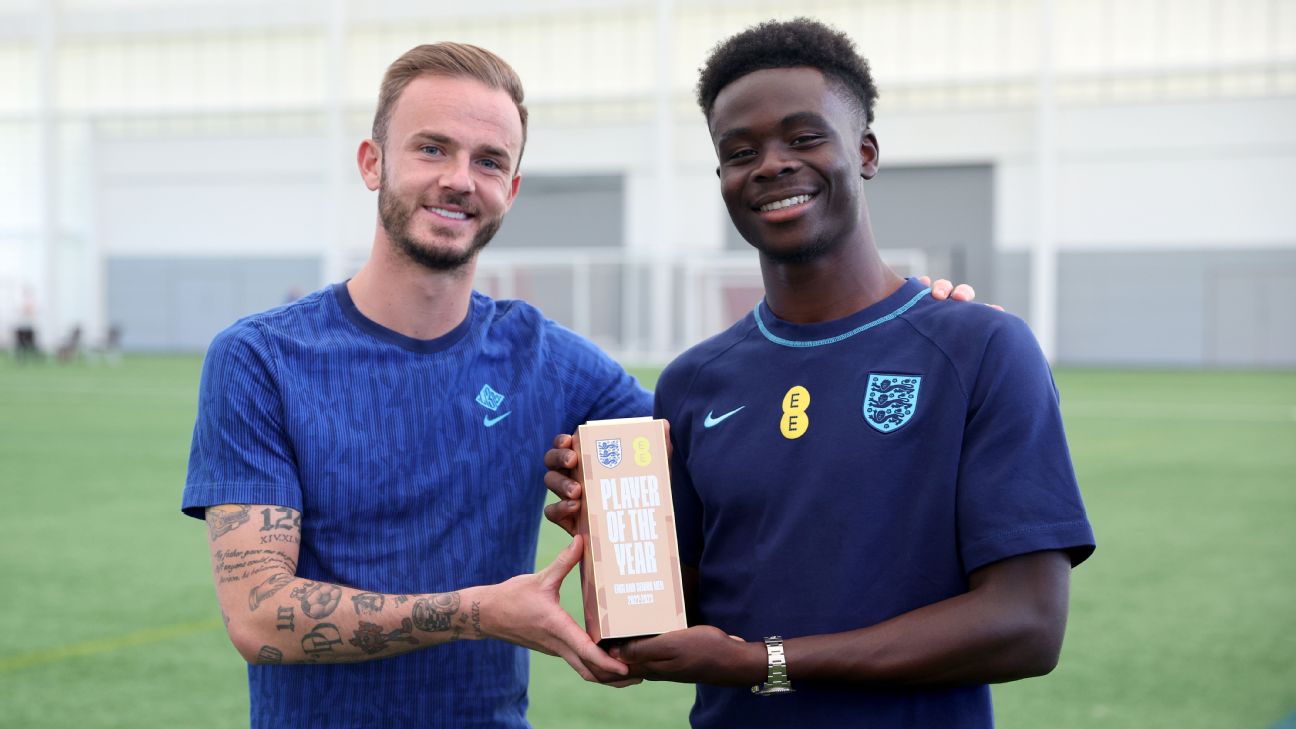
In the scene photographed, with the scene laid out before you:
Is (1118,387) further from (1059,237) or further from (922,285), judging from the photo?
(922,285)

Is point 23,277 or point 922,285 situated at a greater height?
point 922,285

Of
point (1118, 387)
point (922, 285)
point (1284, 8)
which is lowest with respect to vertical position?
point (1118, 387)

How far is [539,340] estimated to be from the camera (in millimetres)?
3062

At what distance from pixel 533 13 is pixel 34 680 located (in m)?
31.9

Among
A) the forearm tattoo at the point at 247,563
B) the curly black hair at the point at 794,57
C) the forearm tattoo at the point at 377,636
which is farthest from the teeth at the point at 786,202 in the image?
the forearm tattoo at the point at 247,563

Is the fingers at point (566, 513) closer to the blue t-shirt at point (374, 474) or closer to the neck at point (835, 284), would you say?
the blue t-shirt at point (374, 474)

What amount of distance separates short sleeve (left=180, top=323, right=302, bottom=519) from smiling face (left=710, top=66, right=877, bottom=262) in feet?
3.46

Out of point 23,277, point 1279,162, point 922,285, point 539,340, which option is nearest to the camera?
point 922,285

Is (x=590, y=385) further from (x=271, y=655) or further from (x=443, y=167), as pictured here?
(x=271, y=655)

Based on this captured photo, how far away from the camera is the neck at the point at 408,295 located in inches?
114

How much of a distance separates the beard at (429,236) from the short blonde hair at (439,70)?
166 mm

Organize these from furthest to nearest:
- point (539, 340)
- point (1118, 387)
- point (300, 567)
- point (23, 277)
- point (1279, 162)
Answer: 1. point (23, 277)
2. point (1279, 162)
3. point (1118, 387)
4. point (539, 340)
5. point (300, 567)

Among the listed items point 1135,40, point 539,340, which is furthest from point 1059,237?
point 539,340

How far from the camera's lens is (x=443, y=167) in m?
2.84
